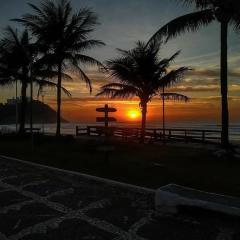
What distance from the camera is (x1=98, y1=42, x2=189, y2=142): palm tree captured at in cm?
2302

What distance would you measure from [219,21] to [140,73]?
8815 millimetres

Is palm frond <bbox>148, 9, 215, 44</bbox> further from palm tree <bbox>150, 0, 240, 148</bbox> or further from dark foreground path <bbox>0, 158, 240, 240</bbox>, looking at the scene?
dark foreground path <bbox>0, 158, 240, 240</bbox>

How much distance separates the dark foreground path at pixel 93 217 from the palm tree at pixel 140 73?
1367 cm

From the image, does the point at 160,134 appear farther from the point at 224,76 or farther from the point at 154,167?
the point at 154,167

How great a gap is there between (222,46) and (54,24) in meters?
13.9

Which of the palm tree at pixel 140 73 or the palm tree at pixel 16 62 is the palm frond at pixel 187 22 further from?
the palm tree at pixel 16 62

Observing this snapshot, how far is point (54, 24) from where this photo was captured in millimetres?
24953

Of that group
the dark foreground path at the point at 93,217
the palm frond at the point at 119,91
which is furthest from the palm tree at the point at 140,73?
the dark foreground path at the point at 93,217

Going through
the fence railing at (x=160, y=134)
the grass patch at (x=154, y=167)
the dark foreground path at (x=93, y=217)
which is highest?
the fence railing at (x=160, y=134)

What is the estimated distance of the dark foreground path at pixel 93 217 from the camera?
20.9ft

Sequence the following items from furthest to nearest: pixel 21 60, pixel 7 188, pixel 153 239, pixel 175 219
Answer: pixel 21 60, pixel 7 188, pixel 175 219, pixel 153 239

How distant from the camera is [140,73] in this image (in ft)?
76.6

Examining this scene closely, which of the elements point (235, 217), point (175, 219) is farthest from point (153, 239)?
point (235, 217)

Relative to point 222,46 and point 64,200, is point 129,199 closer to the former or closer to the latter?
point 64,200
